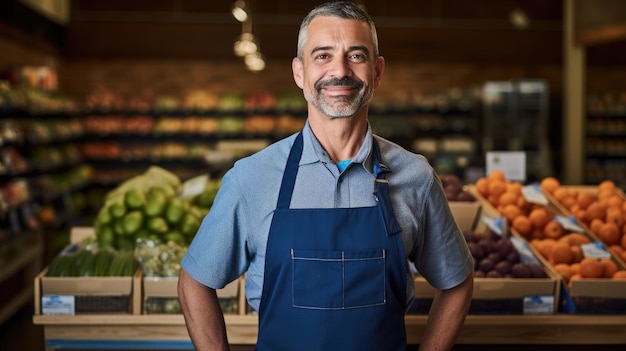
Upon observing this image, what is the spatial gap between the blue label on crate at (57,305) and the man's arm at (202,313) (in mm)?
1055

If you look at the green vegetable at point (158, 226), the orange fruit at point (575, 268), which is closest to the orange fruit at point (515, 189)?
the orange fruit at point (575, 268)

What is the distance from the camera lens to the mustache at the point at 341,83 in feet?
6.48

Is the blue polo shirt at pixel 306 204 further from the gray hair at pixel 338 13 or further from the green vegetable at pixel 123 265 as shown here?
the green vegetable at pixel 123 265

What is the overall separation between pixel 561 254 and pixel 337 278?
1.66 meters

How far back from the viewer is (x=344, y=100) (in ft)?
6.53

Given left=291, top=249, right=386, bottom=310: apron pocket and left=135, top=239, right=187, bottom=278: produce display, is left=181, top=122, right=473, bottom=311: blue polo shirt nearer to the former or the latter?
left=291, top=249, right=386, bottom=310: apron pocket

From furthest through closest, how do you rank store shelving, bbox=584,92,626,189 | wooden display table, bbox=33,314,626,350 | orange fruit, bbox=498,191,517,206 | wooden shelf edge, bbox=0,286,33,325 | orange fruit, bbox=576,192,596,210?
1. store shelving, bbox=584,92,626,189
2. wooden shelf edge, bbox=0,286,33,325
3. orange fruit, bbox=576,192,596,210
4. orange fruit, bbox=498,191,517,206
5. wooden display table, bbox=33,314,626,350

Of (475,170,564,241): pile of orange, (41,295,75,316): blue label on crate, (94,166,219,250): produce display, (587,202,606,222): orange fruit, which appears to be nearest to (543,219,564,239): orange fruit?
(475,170,564,241): pile of orange

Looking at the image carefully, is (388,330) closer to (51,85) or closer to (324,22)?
(324,22)

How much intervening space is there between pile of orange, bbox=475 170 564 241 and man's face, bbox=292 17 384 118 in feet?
6.00

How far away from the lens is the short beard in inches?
78.2

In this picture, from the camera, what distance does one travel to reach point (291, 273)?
6.53 ft

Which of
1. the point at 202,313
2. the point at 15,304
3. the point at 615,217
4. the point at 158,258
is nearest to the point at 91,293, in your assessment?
the point at 158,258

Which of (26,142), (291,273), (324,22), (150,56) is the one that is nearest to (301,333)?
(291,273)
